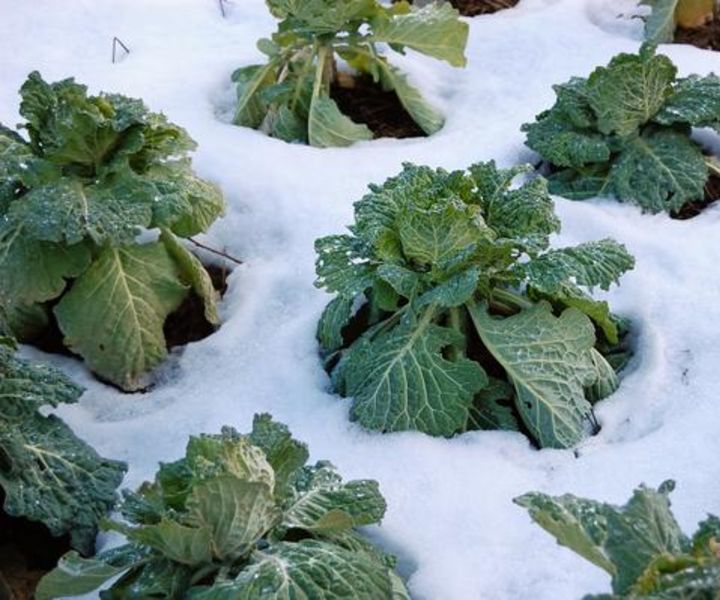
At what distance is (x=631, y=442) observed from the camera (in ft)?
8.84

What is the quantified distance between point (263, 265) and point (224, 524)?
4.51 ft

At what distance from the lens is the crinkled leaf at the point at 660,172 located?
350 centimetres

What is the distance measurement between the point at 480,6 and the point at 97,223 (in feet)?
7.85

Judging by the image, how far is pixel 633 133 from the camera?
3.61 meters

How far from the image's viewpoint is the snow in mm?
A: 2518

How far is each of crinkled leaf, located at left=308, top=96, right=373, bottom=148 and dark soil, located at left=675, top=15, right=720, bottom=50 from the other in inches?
54.3

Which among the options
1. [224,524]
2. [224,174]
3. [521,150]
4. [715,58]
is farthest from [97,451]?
[715,58]

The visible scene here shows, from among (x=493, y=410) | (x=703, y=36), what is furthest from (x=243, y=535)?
(x=703, y=36)

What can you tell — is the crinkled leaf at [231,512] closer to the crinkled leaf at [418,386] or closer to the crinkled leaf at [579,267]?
the crinkled leaf at [418,386]

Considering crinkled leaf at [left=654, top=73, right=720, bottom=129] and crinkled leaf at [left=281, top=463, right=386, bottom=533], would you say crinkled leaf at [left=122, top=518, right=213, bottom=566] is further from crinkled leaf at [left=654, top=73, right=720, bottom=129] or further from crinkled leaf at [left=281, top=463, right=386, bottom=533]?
crinkled leaf at [left=654, top=73, right=720, bottom=129]

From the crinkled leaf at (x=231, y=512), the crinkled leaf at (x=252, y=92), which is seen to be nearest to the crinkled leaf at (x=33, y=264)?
the crinkled leaf at (x=231, y=512)

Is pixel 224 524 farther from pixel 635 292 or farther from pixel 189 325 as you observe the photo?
pixel 635 292

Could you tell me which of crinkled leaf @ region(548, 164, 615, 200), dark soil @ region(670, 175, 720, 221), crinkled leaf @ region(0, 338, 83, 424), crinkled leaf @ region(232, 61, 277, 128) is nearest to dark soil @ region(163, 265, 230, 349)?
crinkled leaf @ region(0, 338, 83, 424)

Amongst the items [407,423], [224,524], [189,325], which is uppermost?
[224,524]
